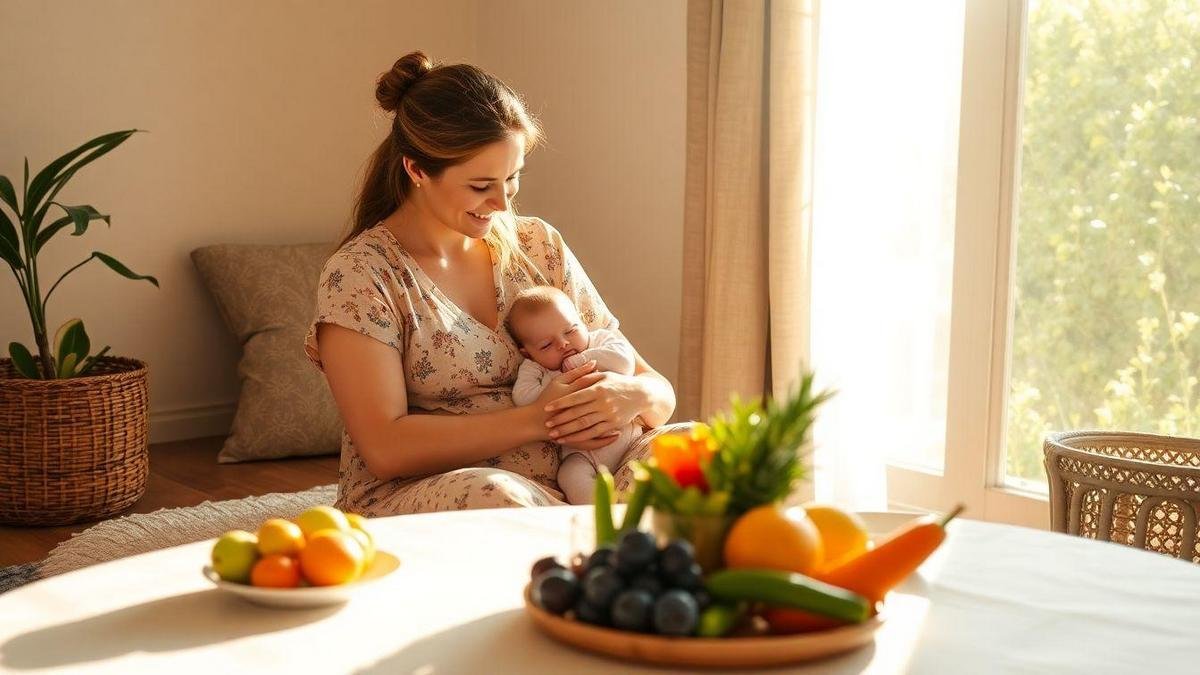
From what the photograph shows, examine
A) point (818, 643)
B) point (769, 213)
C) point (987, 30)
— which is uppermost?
point (987, 30)

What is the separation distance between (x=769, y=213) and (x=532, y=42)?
1447 mm

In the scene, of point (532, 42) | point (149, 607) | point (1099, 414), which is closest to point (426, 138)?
point (149, 607)

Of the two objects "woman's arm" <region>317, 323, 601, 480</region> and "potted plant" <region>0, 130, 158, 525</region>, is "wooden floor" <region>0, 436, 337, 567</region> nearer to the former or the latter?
"potted plant" <region>0, 130, 158, 525</region>

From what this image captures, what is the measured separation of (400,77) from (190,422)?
214cm

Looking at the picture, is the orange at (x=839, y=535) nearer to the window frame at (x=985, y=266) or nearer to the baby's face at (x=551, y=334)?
the baby's face at (x=551, y=334)

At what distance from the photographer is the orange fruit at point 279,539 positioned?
1165 millimetres

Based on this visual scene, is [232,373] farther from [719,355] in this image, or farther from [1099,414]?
[1099,414]

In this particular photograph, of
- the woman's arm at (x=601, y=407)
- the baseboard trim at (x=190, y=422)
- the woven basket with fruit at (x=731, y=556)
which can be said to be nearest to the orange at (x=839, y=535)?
the woven basket with fruit at (x=731, y=556)

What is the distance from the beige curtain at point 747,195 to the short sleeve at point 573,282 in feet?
2.37

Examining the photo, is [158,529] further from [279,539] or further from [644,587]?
[644,587]

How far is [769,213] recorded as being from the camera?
307 cm

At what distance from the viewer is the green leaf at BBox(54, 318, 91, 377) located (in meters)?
3.14

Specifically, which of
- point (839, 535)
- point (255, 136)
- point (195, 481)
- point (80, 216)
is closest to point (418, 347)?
point (839, 535)

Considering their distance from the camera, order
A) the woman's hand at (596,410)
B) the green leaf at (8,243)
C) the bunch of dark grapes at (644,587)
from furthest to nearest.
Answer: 1. the green leaf at (8,243)
2. the woman's hand at (596,410)
3. the bunch of dark grapes at (644,587)
